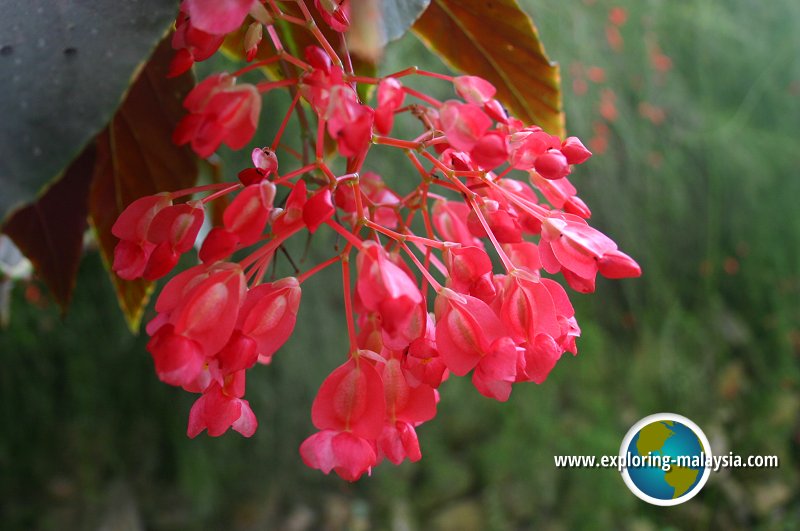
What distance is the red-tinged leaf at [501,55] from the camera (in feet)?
1.29

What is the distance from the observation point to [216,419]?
269mm

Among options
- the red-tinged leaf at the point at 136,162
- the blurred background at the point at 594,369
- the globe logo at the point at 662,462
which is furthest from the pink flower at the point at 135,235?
the blurred background at the point at 594,369

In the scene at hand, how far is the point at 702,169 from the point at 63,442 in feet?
6.29

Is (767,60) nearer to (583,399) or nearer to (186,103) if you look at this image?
(583,399)

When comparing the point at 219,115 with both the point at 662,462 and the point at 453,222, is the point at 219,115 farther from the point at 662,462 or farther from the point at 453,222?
the point at 662,462

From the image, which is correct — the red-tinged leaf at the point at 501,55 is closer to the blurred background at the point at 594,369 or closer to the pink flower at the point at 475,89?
the pink flower at the point at 475,89

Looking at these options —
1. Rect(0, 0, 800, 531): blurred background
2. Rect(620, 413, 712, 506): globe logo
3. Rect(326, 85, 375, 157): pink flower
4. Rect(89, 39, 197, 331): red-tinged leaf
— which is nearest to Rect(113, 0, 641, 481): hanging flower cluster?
Rect(326, 85, 375, 157): pink flower

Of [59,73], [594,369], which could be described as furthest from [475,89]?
[594,369]

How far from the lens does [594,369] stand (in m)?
1.85

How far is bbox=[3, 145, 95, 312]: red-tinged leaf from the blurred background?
35.3 inches

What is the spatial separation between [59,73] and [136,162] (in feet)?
0.61

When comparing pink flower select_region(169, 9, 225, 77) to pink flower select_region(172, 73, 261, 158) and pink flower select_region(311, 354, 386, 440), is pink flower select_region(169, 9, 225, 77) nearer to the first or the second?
pink flower select_region(172, 73, 261, 158)

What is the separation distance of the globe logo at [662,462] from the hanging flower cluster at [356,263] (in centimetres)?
41

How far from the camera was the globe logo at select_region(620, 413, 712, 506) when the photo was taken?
628mm
